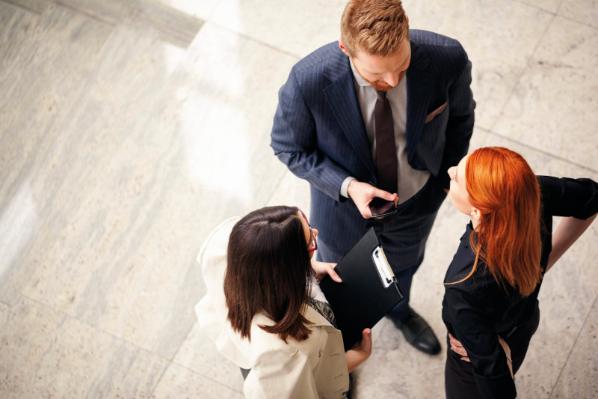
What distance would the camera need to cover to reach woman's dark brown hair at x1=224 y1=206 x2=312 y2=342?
6.09 feet

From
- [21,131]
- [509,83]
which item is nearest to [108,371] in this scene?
[21,131]

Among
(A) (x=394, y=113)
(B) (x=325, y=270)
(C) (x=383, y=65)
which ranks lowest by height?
(B) (x=325, y=270)

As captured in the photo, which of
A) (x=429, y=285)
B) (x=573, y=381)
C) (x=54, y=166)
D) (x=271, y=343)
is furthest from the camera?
(x=54, y=166)

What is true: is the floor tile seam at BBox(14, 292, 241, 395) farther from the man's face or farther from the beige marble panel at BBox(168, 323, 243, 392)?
the man's face

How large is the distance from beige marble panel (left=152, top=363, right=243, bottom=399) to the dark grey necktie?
1.36 meters

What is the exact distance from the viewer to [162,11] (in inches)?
162

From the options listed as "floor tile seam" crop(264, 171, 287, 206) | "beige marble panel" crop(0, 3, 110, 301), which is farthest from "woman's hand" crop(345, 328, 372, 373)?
"beige marble panel" crop(0, 3, 110, 301)

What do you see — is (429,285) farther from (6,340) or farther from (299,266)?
(6,340)

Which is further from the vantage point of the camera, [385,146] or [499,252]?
[385,146]

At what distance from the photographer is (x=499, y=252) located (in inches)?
75.8

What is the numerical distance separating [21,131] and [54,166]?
0.33 m

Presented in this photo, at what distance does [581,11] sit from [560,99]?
2.19ft

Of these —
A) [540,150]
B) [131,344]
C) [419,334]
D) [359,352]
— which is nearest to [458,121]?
[359,352]

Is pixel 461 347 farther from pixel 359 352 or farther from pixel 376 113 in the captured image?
pixel 376 113
